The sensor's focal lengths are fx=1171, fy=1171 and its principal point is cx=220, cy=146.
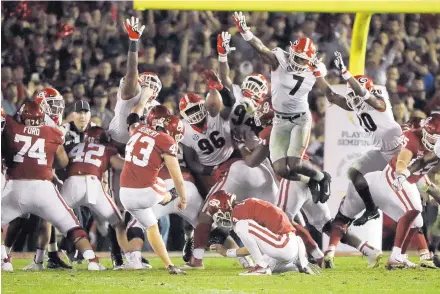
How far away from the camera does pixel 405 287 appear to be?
6148mm

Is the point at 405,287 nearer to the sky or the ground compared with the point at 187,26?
nearer to the ground

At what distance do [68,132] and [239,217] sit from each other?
5.48ft

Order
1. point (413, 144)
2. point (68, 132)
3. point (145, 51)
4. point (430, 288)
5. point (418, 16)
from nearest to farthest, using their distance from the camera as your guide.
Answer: point (430, 288) → point (413, 144) → point (68, 132) → point (145, 51) → point (418, 16)

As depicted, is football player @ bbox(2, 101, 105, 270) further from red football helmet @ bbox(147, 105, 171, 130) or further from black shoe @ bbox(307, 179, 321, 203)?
black shoe @ bbox(307, 179, 321, 203)

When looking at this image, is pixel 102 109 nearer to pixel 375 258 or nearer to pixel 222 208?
pixel 222 208

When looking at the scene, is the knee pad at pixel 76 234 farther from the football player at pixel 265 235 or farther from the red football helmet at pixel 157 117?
the football player at pixel 265 235

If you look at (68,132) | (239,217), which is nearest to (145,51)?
(68,132)

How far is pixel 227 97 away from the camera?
24.2 feet

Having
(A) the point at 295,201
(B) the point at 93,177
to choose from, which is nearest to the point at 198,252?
(A) the point at 295,201

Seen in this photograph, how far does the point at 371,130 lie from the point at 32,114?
2174 mm

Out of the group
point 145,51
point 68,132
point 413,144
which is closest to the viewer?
point 413,144

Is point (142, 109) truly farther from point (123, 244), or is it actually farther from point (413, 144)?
point (413, 144)

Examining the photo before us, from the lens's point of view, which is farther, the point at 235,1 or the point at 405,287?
the point at 235,1

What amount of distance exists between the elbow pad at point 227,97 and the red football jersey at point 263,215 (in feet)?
3.83
